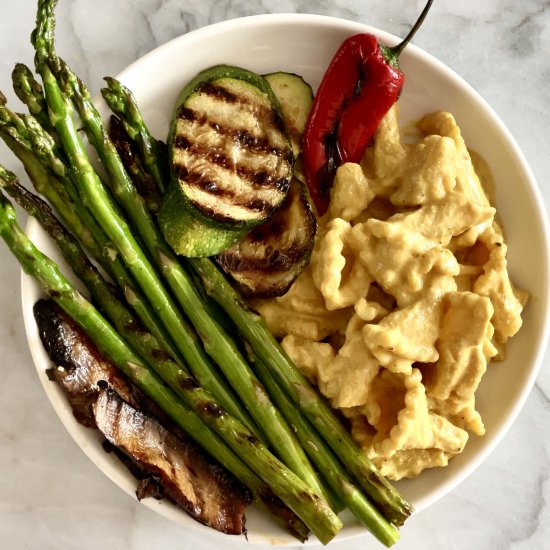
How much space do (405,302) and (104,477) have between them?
191 cm

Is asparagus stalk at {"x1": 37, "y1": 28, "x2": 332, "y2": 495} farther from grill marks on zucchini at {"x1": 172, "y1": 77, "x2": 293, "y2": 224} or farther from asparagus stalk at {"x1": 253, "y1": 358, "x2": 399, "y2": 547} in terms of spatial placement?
grill marks on zucchini at {"x1": 172, "y1": 77, "x2": 293, "y2": 224}

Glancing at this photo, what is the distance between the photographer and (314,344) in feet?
11.6

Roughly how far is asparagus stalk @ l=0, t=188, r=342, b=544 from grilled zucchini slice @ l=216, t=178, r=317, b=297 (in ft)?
1.92

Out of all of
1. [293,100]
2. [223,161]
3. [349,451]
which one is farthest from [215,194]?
[349,451]

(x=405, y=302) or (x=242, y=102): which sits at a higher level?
(x=242, y=102)

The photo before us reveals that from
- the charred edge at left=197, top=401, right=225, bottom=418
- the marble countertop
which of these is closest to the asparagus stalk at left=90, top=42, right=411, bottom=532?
the charred edge at left=197, top=401, right=225, bottom=418

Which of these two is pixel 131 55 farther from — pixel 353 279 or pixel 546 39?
pixel 546 39

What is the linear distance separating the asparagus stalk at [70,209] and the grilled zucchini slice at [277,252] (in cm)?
44

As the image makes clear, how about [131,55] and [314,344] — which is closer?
[314,344]

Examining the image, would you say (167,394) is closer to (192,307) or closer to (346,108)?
(192,307)

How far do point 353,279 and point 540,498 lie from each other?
5.93 feet

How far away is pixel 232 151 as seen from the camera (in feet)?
11.7

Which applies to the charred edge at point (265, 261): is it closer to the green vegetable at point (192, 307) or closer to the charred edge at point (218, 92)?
the green vegetable at point (192, 307)

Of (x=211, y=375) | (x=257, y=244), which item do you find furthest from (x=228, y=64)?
(x=211, y=375)
